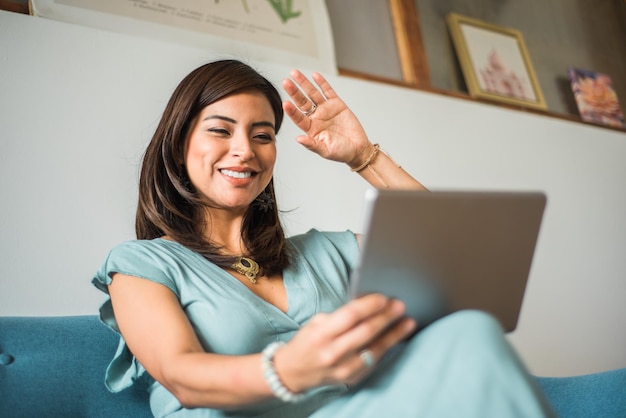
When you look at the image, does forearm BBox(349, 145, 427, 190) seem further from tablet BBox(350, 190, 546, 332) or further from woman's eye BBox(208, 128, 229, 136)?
tablet BBox(350, 190, 546, 332)

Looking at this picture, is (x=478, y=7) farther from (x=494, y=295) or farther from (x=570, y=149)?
(x=494, y=295)

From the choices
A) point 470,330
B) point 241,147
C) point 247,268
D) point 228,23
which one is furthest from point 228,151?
point 228,23

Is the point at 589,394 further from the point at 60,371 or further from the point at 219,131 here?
the point at 60,371

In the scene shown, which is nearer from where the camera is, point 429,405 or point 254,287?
point 429,405

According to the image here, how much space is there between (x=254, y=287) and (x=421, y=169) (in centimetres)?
122

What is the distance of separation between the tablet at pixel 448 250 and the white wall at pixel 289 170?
0.95 meters

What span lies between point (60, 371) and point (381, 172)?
2.49 ft

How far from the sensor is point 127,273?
0.96m

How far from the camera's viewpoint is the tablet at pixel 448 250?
26.8 inches

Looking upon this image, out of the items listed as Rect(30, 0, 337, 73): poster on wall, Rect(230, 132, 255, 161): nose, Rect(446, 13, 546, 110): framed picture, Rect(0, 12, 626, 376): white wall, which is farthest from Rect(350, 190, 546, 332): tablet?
Rect(446, 13, 546, 110): framed picture

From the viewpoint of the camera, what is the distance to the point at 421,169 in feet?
7.13

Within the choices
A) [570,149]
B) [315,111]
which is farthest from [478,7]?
[315,111]

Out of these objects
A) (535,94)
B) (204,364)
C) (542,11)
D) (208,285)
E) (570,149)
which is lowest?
(204,364)

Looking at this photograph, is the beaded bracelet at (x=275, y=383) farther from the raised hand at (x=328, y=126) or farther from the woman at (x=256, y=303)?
the raised hand at (x=328, y=126)
